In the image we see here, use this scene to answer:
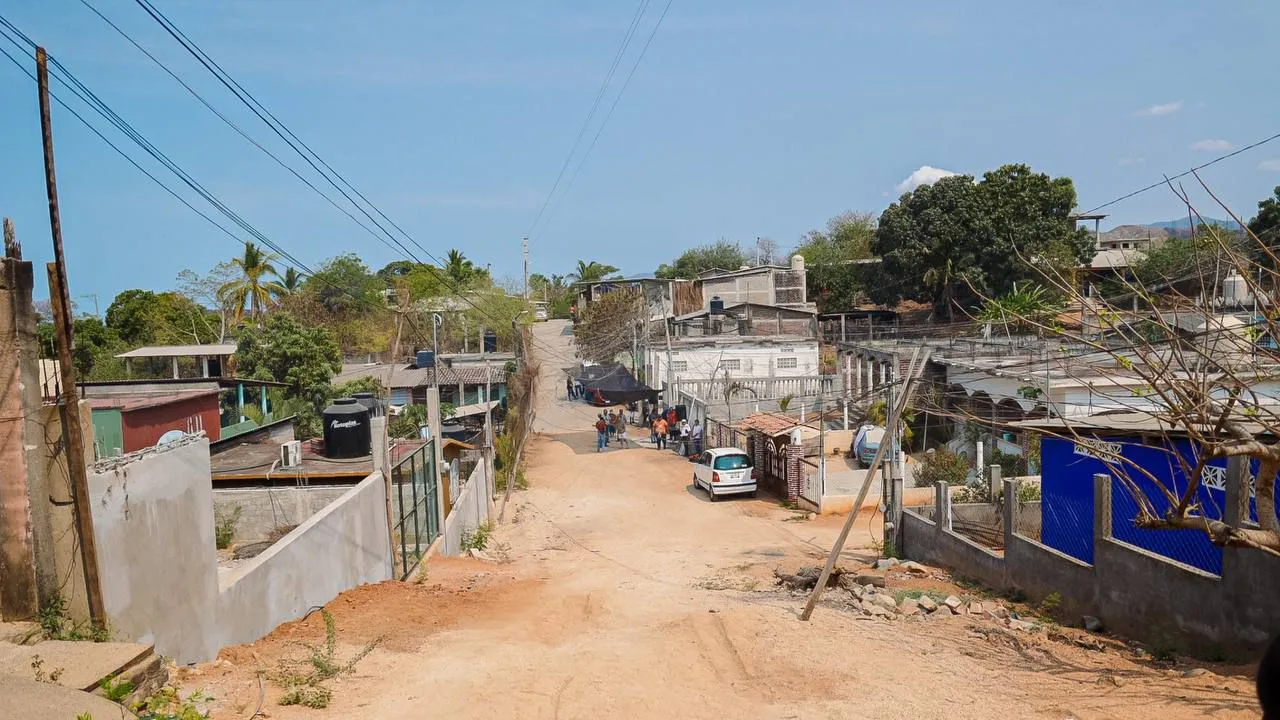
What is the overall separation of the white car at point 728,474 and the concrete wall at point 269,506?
39.0 ft

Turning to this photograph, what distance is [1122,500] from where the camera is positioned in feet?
38.8

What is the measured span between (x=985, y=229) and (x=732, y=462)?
95.1 ft

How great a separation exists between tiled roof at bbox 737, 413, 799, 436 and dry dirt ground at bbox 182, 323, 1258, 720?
1040 centimetres

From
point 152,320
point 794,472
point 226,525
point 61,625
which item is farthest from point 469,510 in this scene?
point 152,320

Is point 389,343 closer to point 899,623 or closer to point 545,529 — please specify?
point 545,529

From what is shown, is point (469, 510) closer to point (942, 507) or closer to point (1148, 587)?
point (942, 507)

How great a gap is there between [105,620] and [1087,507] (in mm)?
11900

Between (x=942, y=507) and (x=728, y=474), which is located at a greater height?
(x=942, y=507)

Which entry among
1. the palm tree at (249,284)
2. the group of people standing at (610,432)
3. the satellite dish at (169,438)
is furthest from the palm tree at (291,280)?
the satellite dish at (169,438)

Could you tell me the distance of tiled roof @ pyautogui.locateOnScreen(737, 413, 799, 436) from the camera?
2698 cm

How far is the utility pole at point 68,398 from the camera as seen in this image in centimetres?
724

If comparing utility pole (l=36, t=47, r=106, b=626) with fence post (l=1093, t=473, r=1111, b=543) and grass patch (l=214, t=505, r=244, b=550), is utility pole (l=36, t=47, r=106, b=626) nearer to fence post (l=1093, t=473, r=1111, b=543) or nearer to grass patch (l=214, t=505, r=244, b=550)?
grass patch (l=214, t=505, r=244, b=550)

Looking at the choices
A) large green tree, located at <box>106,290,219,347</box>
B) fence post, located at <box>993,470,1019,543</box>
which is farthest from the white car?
large green tree, located at <box>106,290,219,347</box>

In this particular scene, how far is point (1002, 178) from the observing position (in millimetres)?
49719
